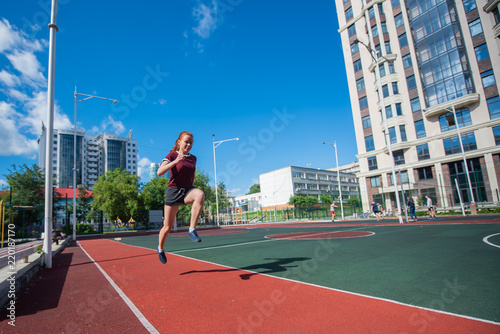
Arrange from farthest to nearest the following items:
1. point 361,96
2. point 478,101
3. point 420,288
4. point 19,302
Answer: point 361,96
point 478,101
point 19,302
point 420,288

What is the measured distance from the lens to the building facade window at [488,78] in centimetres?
3028

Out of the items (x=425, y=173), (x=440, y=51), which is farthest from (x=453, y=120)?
(x=440, y=51)

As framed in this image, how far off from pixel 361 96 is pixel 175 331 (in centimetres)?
4604

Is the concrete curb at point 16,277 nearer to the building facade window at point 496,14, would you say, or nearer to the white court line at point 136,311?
the white court line at point 136,311

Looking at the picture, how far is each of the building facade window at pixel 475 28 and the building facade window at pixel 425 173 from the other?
1677cm

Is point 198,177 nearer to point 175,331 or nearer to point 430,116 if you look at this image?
point 430,116

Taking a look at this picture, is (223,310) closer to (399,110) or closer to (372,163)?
(399,110)

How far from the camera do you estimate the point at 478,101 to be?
3117 cm

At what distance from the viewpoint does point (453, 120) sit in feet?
111

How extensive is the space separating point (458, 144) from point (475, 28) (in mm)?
A: 13910

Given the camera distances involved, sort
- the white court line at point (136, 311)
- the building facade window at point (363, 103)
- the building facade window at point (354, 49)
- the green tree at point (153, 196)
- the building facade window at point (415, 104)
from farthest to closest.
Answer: the green tree at point (153, 196) → the building facade window at point (354, 49) → the building facade window at point (363, 103) → the building facade window at point (415, 104) → the white court line at point (136, 311)

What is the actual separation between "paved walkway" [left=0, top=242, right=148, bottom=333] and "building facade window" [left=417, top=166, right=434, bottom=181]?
40119 mm

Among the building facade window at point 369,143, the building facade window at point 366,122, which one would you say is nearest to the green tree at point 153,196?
the building facade window at point 369,143

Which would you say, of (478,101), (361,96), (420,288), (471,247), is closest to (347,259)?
(420,288)
